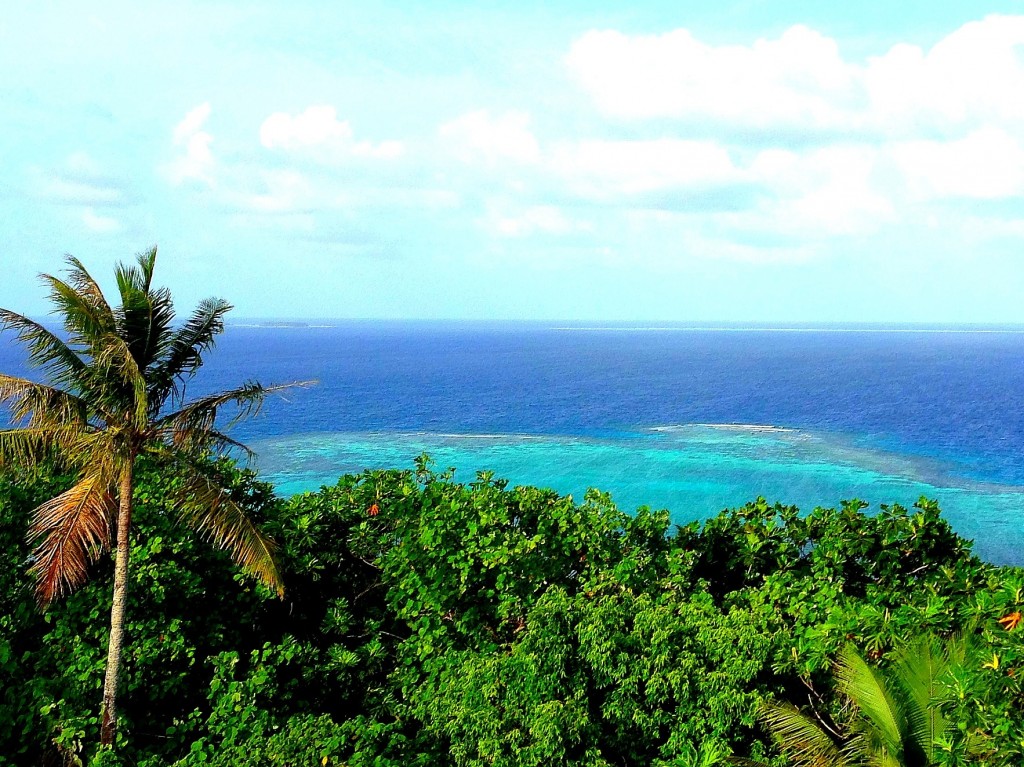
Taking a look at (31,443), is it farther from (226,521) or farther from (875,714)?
(875,714)

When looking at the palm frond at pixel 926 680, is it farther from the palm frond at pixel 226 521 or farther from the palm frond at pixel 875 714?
the palm frond at pixel 226 521

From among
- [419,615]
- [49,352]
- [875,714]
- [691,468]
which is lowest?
[691,468]

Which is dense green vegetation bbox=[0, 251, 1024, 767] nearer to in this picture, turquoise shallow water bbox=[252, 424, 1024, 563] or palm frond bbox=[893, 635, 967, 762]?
palm frond bbox=[893, 635, 967, 762]

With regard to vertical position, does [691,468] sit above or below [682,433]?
below

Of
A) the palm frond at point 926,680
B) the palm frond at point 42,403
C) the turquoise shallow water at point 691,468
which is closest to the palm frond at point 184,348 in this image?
the palm frond at point 42,403

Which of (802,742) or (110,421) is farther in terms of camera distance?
(110,421)

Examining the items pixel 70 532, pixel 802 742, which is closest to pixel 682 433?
pixel 802 742

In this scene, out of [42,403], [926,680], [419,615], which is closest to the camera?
[926,680]
